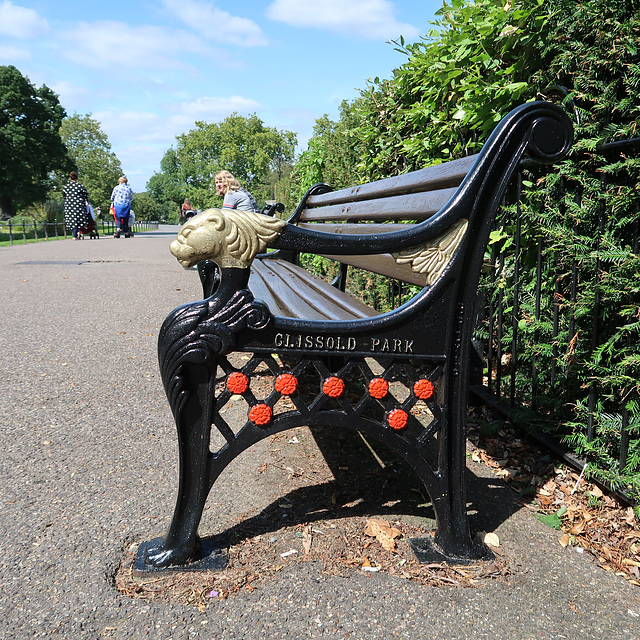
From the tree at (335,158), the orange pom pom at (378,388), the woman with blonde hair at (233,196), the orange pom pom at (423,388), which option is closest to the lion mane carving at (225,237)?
the orange pom pom at (378,388)

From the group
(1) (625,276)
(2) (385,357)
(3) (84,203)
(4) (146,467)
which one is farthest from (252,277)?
(3) (84,203)

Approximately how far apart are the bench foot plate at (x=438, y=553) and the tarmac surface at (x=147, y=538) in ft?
0.36

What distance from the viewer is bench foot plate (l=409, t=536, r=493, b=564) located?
1.98 metres

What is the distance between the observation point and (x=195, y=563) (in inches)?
76.0

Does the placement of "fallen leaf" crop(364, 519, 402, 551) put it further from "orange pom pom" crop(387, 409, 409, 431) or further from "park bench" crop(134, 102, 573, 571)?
"orange pom pom" crop(387, 409, 409, 431)

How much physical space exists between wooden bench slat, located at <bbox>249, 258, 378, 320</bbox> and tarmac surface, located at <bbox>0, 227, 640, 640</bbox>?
0.78 metres

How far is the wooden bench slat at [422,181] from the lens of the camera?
6.75 ft

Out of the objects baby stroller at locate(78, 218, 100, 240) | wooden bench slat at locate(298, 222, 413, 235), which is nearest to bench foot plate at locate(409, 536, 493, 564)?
wooden bench slat at locate(298, 222, 413, 235)

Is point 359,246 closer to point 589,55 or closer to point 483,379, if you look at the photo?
point 589,55

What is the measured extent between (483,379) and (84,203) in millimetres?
18180

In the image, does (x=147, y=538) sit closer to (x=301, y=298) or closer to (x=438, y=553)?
(x=438, y=553)

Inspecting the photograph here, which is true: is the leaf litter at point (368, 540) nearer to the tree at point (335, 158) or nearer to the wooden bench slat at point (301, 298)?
the wooden bench slat at point (301, 298)

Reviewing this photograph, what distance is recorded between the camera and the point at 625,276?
2.19 meters

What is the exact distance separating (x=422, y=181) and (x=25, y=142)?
5221cm
